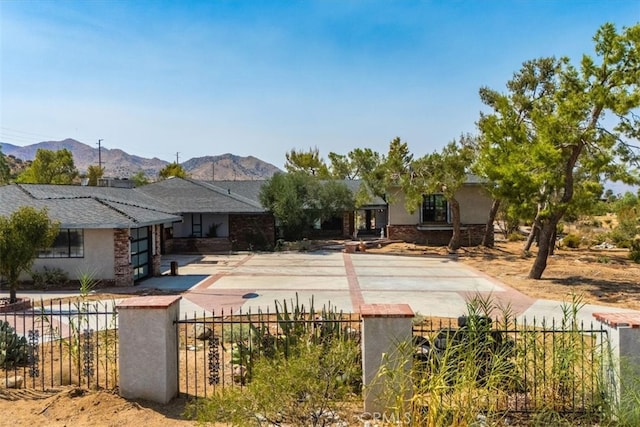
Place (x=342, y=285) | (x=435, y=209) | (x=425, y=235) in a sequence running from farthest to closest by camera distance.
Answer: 1. (x=435, y=209)
2. (x=425, y=235)
3. (x=342, y=285)

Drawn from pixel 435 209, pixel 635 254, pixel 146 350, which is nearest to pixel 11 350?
pixel 146 350

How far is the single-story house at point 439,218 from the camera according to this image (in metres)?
30.5

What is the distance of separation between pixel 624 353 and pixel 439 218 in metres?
26.3

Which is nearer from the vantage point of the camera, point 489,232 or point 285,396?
point 285,396

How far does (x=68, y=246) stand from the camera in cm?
1669

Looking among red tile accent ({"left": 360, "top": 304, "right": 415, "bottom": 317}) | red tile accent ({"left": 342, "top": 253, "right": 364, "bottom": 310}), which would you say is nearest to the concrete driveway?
red tile accent ({"left": 342, "top": 253, "right": 364, "bottom": 310})

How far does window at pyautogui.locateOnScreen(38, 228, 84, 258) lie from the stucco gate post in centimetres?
1188

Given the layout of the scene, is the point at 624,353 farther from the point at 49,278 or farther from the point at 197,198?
the point at 197,198

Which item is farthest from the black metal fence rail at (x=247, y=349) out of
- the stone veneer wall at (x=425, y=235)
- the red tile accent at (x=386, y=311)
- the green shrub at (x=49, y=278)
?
the stone veneer wall at (x=425, y=235)

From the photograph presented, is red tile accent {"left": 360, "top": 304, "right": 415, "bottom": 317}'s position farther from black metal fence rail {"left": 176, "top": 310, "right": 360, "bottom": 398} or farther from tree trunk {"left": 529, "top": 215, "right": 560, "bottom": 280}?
tree trunk {"left": 529, "top": 215, "right": 560, "bottom": 280}

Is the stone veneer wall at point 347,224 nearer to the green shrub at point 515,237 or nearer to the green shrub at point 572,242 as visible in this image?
the green shrub at point 515,237

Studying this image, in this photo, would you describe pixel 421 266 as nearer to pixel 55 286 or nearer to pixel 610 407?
pixel 55 286

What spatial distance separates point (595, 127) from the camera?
1616 centimetres

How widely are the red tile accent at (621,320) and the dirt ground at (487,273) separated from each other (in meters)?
5.21
